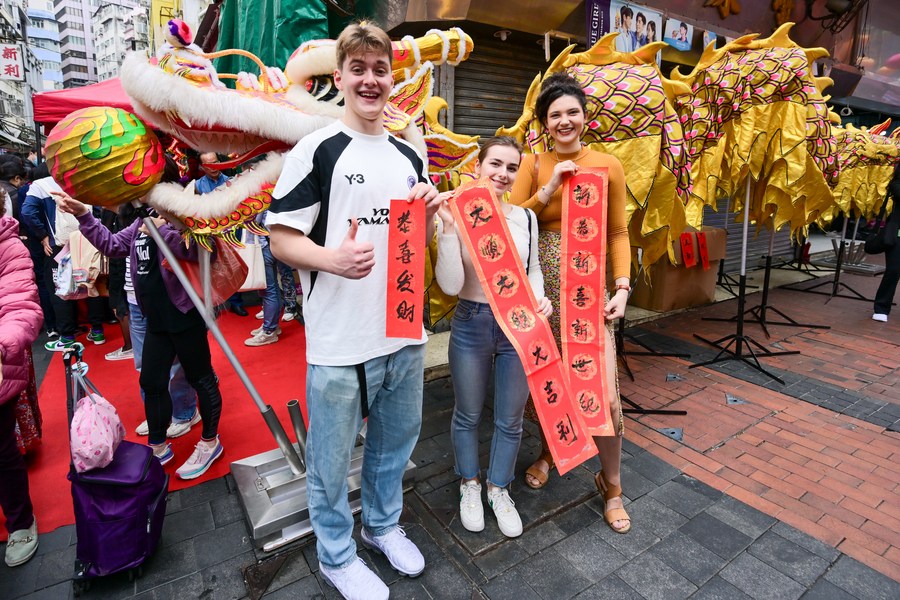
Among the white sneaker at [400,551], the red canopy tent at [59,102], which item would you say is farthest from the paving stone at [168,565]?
the red canopy tent at [59,102]

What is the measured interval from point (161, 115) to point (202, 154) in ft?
1.01

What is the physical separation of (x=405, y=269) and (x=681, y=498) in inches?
80.3

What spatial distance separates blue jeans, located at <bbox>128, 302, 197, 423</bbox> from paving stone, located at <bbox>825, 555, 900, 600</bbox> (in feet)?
11.7

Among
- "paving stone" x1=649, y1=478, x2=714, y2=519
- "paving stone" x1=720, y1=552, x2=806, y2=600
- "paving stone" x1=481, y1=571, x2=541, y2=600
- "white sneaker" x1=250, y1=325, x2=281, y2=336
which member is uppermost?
"white sneaker" x1=250, y1=325, x2=281, y2=336

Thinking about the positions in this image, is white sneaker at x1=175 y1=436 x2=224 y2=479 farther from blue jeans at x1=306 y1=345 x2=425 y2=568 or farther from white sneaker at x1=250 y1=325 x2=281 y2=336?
white sneaker at x1=250 y1=325 x2=281 y2=336

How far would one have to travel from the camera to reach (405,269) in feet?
5.40

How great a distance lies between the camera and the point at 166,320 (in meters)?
2.54

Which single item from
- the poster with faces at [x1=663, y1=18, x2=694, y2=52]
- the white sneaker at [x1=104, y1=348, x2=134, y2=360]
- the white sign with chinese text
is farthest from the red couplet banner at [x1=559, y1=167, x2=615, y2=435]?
the white sign with chinese text

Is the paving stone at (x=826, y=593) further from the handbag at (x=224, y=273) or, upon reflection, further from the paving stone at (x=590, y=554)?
the handbag at (x=224, y=273)

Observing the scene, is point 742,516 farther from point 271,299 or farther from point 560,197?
point 271,299

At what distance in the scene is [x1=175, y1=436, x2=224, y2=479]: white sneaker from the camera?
270 cm

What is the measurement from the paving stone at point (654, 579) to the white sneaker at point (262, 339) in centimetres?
405

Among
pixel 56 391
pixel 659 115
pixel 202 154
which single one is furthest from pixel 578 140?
pixel 56 391

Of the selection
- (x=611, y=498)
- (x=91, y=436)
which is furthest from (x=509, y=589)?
(x=91, y=436)
